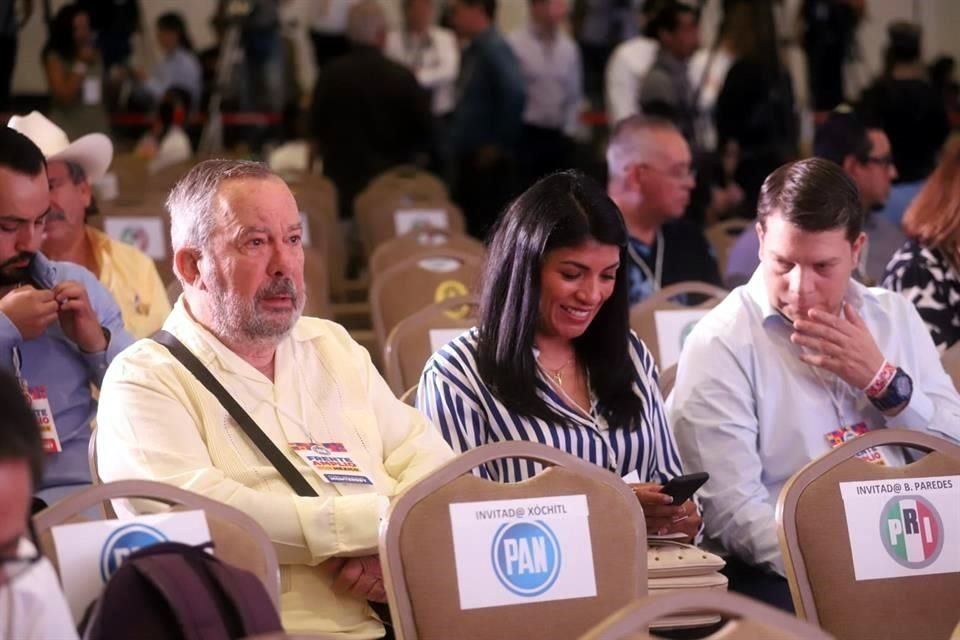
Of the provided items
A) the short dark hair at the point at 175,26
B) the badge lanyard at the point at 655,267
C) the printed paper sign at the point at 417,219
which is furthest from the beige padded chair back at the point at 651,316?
the short dark hair at the point at 175,26

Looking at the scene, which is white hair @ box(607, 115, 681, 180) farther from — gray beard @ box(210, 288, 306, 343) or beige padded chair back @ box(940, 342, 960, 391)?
gray beard @ box(210, 288, 306, 343)

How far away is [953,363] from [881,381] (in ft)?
2.11

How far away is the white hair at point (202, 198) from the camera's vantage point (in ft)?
9.53

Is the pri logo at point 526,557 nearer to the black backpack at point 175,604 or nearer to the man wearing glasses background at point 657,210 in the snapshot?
the black backpack at point 175,604

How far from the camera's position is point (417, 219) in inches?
269

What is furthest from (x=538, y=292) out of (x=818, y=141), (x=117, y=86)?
(x=117, y=86)

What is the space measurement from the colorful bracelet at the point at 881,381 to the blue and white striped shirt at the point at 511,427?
0.49 meters

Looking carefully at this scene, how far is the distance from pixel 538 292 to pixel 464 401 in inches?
10.3

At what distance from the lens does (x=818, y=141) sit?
5.75m

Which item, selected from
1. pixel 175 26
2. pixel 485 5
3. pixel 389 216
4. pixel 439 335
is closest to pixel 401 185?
pixel 389 216

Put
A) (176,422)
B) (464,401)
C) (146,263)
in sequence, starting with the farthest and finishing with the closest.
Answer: (146,263) < (464,401) < (176,422)

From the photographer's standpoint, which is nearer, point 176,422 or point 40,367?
point 176,422

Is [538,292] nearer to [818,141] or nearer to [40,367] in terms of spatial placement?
[40,367]

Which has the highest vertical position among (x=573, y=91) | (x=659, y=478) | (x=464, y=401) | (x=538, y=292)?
(x=573, y=91)
